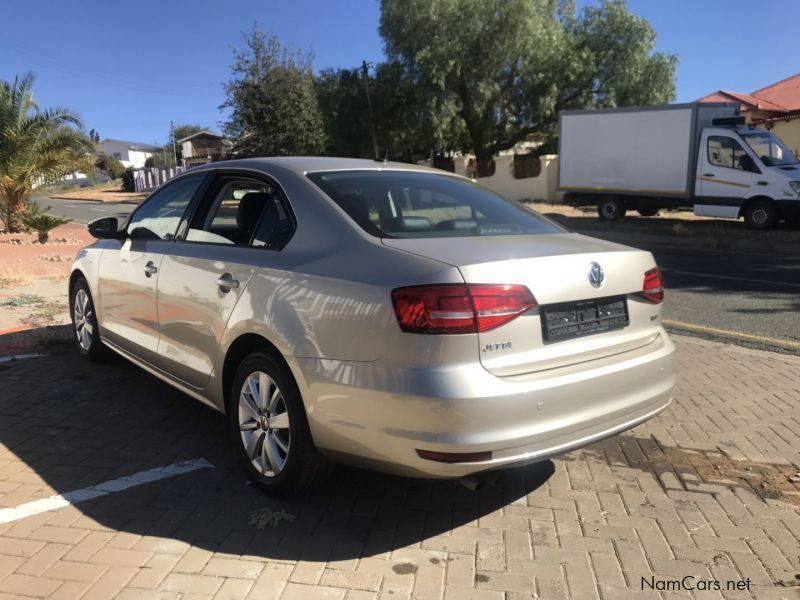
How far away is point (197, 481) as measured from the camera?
3.53m

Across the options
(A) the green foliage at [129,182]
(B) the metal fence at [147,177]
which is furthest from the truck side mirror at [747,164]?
(A) the green foliage at [129,182]

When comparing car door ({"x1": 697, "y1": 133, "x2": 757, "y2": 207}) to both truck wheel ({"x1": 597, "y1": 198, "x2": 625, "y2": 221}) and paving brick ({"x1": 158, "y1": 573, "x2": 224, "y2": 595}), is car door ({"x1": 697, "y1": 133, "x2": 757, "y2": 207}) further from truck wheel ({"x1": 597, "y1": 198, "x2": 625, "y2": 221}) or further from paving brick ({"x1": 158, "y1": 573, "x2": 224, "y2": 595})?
paving brick ({"x1": 158, "y1": 573, "x2": 224, "y2": 595})

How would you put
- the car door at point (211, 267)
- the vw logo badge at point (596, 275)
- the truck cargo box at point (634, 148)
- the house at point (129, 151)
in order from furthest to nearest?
the house at point (129, 151), the truck cargo box at point (634, 148), the car door at point (211, 267), the vw logo badge at point (596, 275)

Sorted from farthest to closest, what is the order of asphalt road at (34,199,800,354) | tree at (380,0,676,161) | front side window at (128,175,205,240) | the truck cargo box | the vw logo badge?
tree at (380,0,676,161) → the truck cargo box → asphalt road at (34,199,800,354) → front side window at (128,175,205,240) → the vw logo badge

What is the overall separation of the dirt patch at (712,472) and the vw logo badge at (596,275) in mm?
1281

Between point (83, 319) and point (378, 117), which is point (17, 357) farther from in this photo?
point (378, 117)

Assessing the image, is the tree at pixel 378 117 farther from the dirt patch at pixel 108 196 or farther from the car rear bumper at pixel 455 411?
the car rear bumper at pixel 455 411

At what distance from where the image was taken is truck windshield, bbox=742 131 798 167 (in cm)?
1598

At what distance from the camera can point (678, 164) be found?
17.5 meters

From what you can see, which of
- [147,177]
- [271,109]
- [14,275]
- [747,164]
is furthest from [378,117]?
[147,177]

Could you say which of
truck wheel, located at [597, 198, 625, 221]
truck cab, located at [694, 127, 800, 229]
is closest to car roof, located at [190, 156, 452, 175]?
truck cab, located at [694, 127, 800, 229]

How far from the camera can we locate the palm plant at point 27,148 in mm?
16688

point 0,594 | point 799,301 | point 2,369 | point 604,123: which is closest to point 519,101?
point 604,123

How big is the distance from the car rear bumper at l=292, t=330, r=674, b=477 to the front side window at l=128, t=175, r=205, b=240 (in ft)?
5.86
